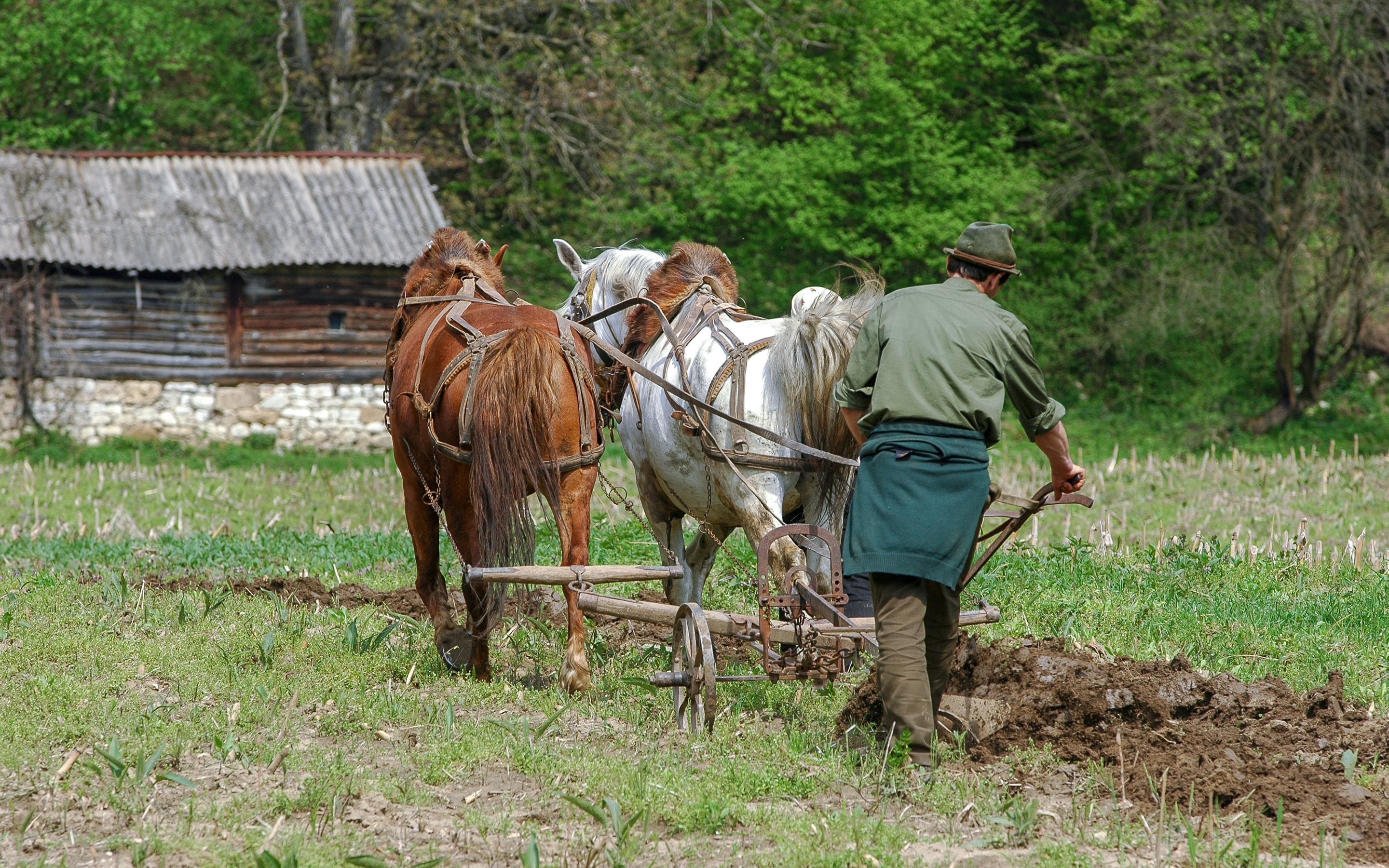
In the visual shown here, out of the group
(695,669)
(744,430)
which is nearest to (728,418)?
(744,430)

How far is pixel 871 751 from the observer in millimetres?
4539

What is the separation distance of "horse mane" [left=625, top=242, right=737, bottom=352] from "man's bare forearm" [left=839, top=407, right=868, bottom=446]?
1808mm

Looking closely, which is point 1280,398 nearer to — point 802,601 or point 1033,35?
point 1033,35

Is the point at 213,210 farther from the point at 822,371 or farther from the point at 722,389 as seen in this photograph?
the point at 822,371

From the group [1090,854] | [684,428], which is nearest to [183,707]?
[684,428]

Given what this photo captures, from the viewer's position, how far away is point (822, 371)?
5672 millimetres

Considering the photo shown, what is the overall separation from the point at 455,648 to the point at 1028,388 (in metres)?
2.96

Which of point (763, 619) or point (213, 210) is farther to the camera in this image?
point (213, 210)

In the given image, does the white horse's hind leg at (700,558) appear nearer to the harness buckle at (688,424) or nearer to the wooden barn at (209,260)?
the harness buckle at (688,424)

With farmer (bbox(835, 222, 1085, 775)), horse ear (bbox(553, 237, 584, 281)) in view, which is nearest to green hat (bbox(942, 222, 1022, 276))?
farmer (bbox(835, 222, 1085, 775))

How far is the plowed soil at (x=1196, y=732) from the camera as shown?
4.05 m

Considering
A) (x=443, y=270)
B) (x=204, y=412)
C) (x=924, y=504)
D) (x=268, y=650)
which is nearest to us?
(x=924, y=504)

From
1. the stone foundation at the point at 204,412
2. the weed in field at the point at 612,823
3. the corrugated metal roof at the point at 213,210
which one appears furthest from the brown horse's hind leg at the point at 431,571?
the corrugated metal roof at the point at 213,210

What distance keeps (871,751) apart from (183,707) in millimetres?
2767
